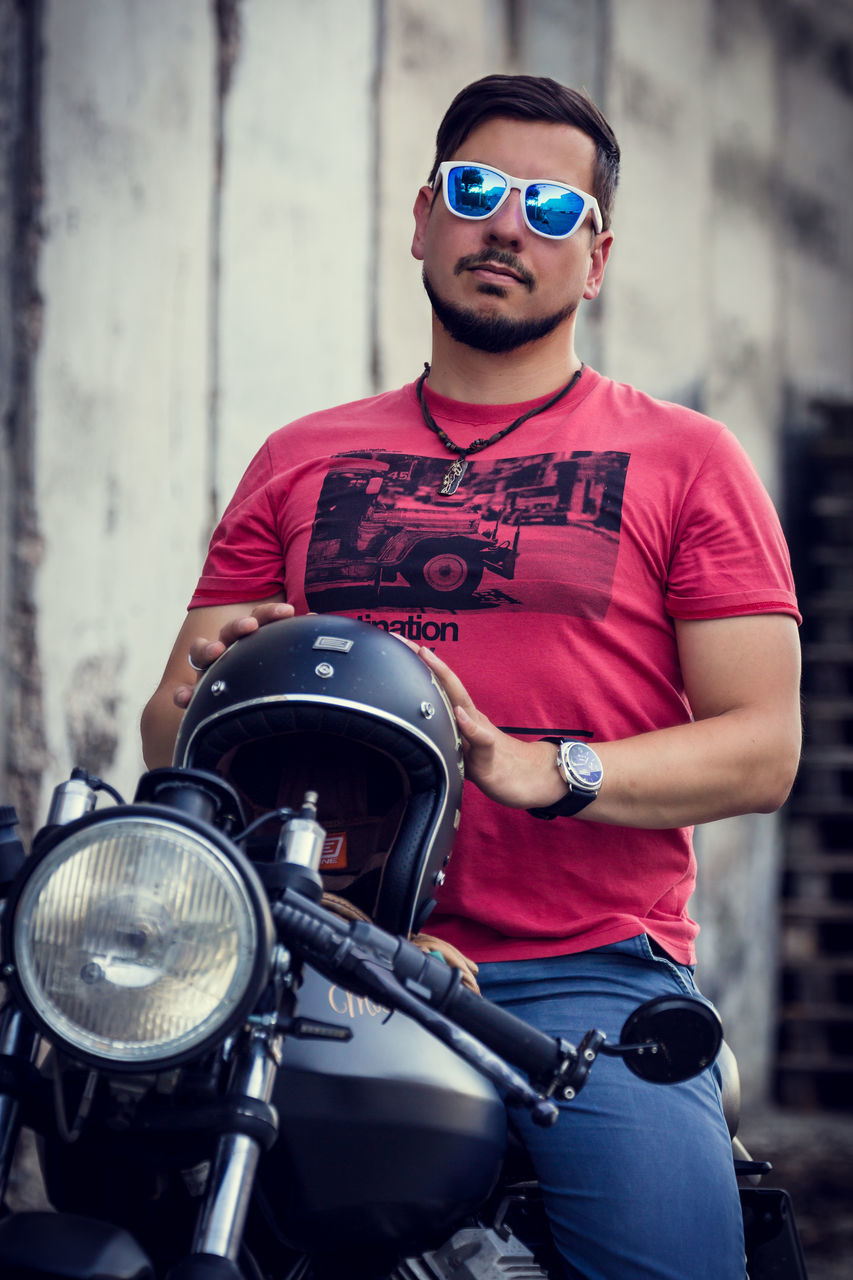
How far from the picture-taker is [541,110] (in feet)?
8.13

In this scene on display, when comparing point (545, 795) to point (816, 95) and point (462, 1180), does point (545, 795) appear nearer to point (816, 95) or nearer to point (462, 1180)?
point (462, 1180)

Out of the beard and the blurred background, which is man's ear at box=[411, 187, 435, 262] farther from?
the blurred background

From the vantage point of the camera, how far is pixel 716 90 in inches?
268

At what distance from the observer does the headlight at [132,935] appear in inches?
52.2

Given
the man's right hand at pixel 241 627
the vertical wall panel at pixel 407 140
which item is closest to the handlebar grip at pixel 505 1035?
the man's right hand at pixel 241 627

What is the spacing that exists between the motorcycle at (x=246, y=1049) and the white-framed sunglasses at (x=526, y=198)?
A: 921 millimetres

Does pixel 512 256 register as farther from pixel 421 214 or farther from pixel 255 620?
pixel 255 620

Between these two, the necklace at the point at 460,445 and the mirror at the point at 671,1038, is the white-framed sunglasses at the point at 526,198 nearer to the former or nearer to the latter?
the necklace at the point at 460,445

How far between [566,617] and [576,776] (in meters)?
0.37

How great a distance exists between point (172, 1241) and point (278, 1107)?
173 mm

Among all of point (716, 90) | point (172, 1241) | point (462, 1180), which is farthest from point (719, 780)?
point (716, 90)

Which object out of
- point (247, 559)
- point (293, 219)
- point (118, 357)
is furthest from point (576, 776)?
point (293, 219)

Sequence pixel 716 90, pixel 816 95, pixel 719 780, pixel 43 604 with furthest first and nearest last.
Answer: pixel 816 95, pixel 716 90, pixel 43 604, pixel 719 780

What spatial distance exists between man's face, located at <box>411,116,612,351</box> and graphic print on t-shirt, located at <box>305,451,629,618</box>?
0.79 ft
